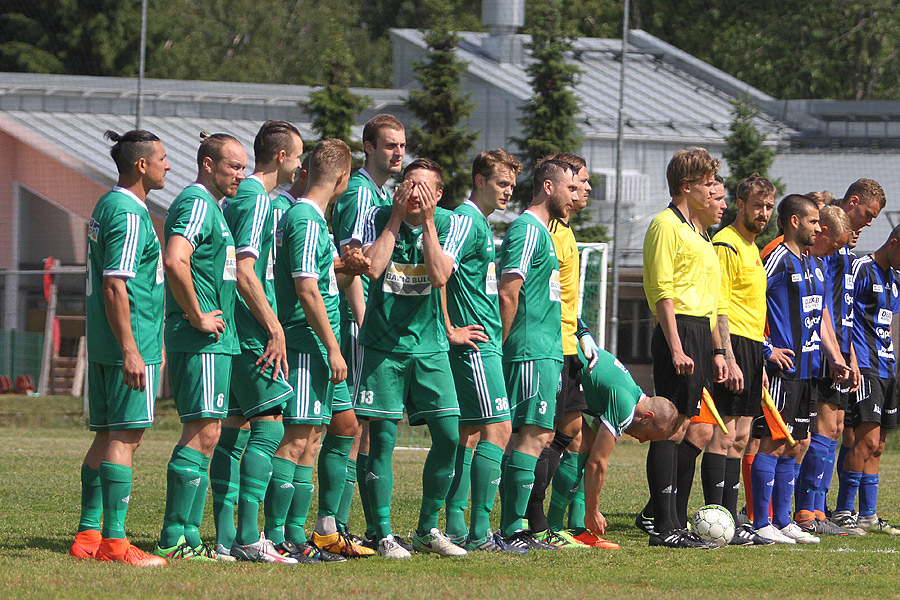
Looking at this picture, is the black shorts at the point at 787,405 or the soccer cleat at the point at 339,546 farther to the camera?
the black shorts at the point at 787,405

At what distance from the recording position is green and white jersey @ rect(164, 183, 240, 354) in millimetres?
6883

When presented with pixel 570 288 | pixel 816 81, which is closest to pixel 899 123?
pixel 816 81

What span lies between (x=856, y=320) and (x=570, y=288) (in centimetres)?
298

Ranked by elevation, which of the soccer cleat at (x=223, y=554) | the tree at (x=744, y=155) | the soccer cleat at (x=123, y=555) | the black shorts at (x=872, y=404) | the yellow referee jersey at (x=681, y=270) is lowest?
the soccer cleat at (x=223, y=554)

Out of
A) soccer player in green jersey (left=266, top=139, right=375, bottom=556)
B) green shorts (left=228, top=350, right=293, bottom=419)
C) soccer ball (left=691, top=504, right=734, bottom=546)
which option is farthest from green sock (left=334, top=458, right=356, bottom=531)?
soccer ball (left=691, top=504, right=734, bottom=546)

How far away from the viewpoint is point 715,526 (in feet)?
27.8

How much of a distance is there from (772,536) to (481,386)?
8.22 ft

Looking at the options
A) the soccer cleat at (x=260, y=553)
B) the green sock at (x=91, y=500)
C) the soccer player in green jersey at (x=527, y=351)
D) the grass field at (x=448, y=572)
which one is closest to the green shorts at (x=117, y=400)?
the green sock at (x=91, y=500)

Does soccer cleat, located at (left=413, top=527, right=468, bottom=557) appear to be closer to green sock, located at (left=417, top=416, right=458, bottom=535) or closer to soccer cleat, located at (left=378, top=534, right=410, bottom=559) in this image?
green sock, located at (left=417, top=416, right=458, bottom=535)

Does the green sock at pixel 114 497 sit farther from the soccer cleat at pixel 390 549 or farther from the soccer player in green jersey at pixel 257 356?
the soccer cleat at pixel 390 549

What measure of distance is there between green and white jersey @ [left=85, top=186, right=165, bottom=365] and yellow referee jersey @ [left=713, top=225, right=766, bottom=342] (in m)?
3.84

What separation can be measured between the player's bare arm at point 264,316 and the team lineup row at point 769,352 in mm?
2607

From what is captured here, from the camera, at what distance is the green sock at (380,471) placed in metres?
7.35

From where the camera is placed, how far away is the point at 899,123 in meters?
36.8
